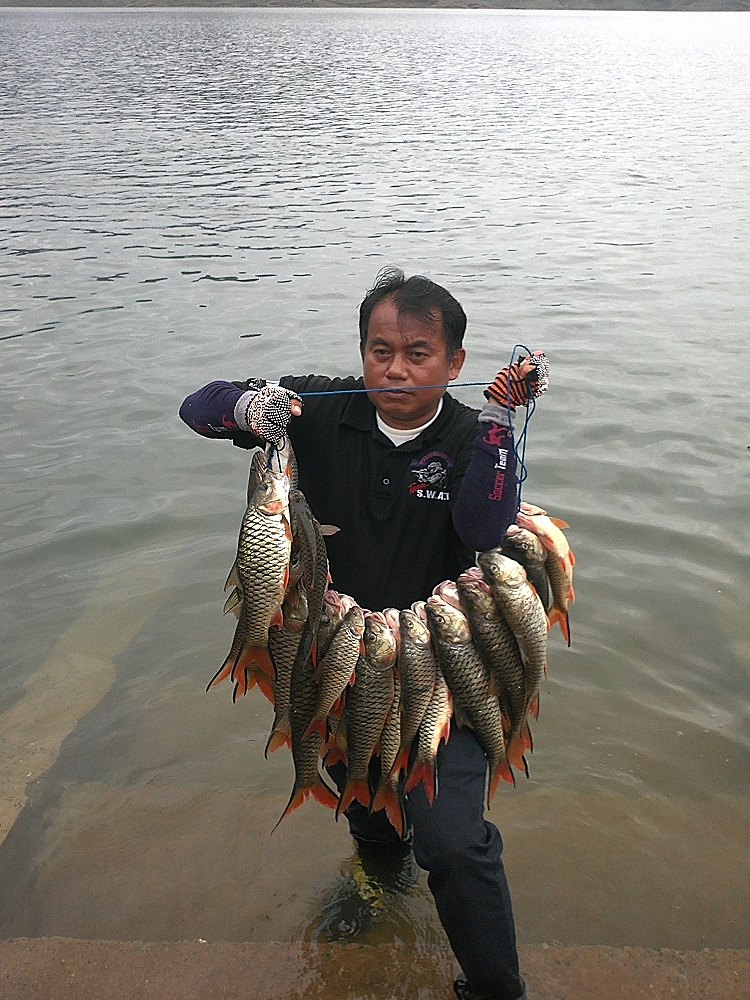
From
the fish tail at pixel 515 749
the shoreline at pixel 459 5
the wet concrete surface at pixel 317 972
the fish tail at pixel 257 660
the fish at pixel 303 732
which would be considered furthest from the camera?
the shoreline at pixel 459 5

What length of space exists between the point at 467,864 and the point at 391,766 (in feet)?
1.67

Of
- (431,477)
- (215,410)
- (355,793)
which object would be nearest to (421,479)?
(431,477)

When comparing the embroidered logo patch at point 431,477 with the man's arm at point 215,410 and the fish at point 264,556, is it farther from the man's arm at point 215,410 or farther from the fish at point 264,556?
the man's arm at point 215,410

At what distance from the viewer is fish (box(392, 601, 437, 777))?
3.45 meters

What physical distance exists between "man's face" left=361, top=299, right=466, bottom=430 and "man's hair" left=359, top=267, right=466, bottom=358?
0.02 meters

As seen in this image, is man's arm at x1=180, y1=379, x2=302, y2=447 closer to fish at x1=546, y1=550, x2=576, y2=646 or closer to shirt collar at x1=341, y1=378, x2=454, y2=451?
shirt collar at x1=341, y1=378, x2=454, y2=451

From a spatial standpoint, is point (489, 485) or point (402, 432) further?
point (402, 432)

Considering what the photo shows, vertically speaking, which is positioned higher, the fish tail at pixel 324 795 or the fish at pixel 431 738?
the fish at pixel 431 738

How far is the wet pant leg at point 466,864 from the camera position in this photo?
315 centimetres

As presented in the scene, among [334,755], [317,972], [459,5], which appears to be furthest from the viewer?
[459,5]

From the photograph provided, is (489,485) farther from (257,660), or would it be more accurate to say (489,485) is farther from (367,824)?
(367,824)

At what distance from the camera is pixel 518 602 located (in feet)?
11.2

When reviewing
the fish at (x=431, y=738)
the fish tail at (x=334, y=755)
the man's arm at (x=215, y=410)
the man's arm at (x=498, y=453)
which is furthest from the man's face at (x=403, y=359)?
the fish tail at (x=334, y=755)

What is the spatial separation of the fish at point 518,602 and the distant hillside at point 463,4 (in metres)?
149
